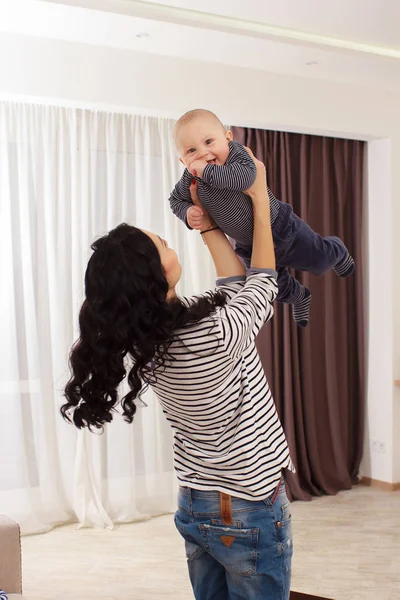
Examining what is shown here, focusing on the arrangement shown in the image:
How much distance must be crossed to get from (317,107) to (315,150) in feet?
1.14

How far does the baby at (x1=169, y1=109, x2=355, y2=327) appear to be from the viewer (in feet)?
5.62

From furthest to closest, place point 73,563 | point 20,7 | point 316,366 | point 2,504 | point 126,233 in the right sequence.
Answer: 1. point 316,366
2. point 2,504
3. point 73,563
4. point 20,7
5. point 126,233

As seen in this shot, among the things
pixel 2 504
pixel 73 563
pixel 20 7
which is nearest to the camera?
pixel 20 7

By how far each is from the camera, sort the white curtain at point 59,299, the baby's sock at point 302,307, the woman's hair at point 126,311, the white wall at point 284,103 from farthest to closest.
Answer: the white curtain at point 59,299
the white wall at point 284,103
the baby's sock at point 302,307
the woman's hair at point 126,311

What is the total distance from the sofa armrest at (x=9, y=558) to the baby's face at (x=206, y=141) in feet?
4.33

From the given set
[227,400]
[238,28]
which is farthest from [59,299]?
[227,400]

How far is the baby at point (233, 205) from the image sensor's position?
1714mm

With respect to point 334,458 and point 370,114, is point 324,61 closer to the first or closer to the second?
point 370,114

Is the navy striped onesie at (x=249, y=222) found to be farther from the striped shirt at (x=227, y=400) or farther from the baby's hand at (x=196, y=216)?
the striped shirt at (x=227, y=400)

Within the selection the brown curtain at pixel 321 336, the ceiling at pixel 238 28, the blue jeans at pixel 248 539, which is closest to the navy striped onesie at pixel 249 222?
the blue jeans at pixel 248 539

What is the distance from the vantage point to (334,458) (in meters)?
5.05

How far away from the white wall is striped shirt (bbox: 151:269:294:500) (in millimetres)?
2672

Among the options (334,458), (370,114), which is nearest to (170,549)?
(334,458)

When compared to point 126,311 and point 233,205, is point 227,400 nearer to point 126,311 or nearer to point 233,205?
point 126,311
